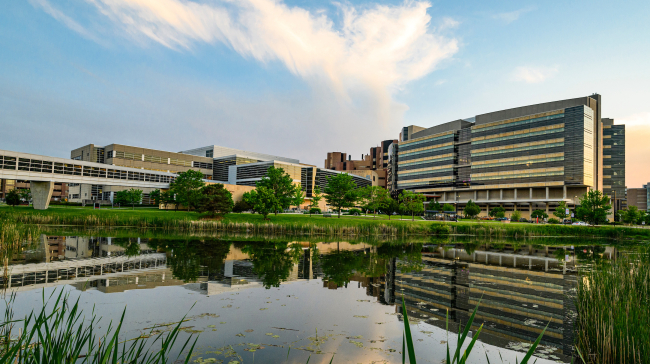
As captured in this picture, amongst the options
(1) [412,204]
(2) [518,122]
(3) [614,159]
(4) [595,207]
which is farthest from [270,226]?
(3) [614,159]

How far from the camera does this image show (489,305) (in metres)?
13.7

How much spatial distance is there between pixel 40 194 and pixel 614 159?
156325 millimetres

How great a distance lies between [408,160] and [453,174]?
2049 cm

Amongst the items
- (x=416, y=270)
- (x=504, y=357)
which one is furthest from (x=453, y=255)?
(x=504, y=357)

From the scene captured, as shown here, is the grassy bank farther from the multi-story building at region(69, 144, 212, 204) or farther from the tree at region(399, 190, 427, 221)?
the multi-story building at region(69, 144, 212, 204)

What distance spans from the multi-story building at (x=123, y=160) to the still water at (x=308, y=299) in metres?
86.4

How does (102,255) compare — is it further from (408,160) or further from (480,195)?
(408,160)

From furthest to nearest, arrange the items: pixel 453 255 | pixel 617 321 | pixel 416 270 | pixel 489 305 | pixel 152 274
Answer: pixel 453 255 < pixel 416 270 < pixel 152 274 < pixel 489 305 < pixel 617 321

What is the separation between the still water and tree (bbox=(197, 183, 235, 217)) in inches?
1107

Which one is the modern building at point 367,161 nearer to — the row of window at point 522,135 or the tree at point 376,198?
the row of window at point 522,135

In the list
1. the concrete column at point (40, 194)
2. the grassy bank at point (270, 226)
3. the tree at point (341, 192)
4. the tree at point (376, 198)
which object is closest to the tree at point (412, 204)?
the tree at point (376, 198)

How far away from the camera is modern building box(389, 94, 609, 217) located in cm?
9450

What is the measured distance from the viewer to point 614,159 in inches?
4638

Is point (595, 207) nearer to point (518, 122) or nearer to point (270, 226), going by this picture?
point (518, 122)
